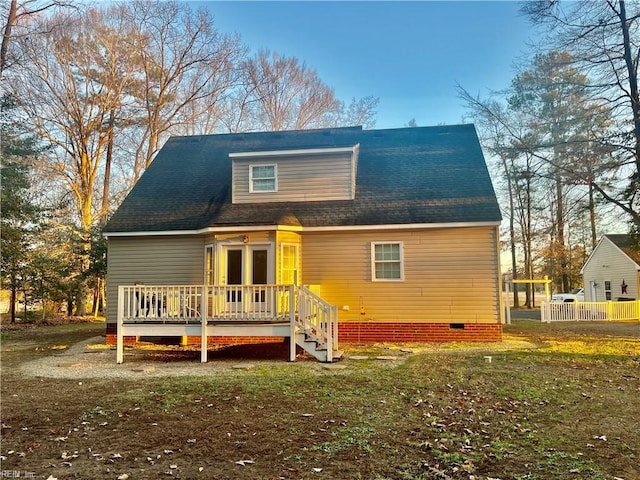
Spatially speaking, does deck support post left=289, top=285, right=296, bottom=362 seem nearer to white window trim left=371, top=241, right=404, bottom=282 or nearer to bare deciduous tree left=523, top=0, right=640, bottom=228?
white window trim left=371, top=241, right=404, bottom=282

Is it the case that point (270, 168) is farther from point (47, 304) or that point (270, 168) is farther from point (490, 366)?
point (47, 304)

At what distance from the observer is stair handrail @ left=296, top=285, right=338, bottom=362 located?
30.4ft

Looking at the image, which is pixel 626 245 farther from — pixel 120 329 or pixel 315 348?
pixel 120 329

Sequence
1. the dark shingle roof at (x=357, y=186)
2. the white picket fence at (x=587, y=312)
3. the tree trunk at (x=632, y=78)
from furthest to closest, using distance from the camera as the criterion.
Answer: the white picket fence at (x=587, y=312) < the tree trunk at (x=632, y=78) < the dark shingle roof at (x=357, y=186)

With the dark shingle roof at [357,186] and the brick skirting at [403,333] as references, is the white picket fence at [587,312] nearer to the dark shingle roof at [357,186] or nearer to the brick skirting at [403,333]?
the brick skirting at [403,333]

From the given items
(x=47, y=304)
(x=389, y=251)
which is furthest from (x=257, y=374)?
(x=47, y=304)

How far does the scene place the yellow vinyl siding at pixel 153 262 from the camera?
12547mm

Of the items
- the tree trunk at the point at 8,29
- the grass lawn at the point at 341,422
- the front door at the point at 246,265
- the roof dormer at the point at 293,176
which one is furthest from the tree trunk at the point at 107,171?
the grass lawn at the point at 341,422

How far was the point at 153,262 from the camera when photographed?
12.8 metres

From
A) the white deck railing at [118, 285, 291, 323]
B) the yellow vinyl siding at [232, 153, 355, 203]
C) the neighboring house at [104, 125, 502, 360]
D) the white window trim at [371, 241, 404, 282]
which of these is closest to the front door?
the neighboring house at [104, 125, 502, 360]

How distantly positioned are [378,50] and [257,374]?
12190 mm

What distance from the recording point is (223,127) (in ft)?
89.7

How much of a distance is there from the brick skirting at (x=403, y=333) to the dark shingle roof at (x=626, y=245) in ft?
48.1

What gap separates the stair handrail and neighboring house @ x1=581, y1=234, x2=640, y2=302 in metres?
19.6
